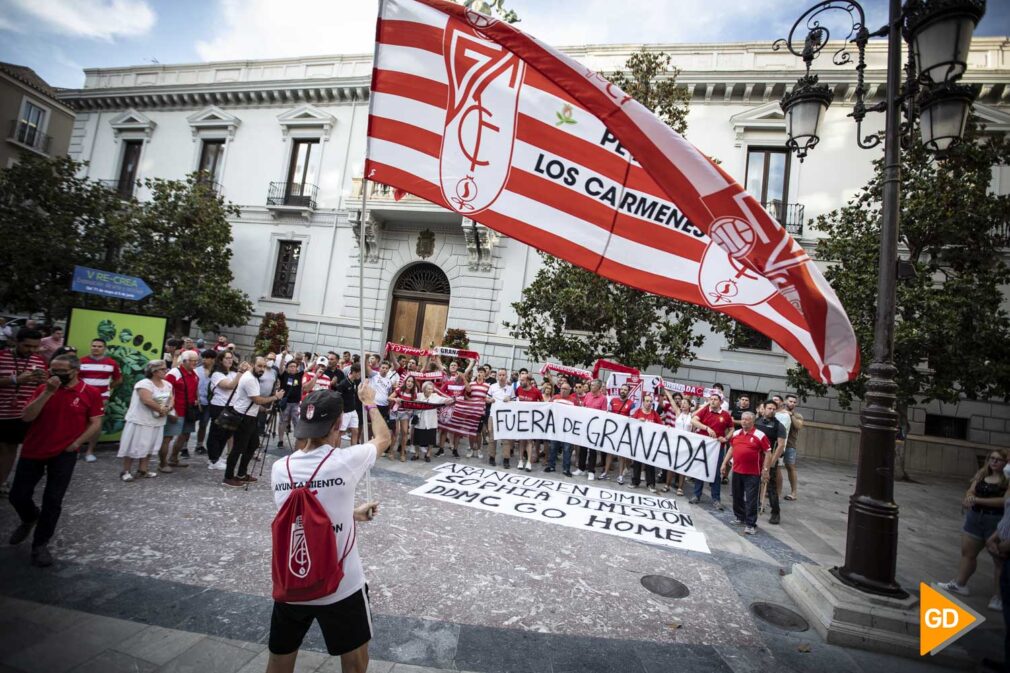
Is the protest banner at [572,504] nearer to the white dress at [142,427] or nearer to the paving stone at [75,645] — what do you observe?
the white dress at [142,427]

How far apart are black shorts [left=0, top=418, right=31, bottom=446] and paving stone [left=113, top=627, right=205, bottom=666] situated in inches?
138

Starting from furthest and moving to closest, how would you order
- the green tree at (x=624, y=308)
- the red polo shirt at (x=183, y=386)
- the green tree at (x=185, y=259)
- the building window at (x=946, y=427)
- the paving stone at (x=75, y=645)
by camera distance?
the green tree at (x=185, y=259)
the building window at (x=946, y=427)
the green tree at (x=624, y=308)
the red polo shirt at (x=183, y=386)
the paving stone at (x=75, y=645)

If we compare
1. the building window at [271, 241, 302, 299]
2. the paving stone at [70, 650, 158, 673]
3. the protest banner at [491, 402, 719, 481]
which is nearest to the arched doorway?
the building window at [271, 241, 302, 299]

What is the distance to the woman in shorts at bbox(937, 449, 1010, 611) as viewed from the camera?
513 centimetres

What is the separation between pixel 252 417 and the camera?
6934 millimetres

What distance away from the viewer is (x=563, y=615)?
3.91 metres

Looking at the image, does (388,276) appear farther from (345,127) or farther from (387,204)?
(345,127)

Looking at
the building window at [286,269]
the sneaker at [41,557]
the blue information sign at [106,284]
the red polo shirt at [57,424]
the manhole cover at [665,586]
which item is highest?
the building window at [286,269]

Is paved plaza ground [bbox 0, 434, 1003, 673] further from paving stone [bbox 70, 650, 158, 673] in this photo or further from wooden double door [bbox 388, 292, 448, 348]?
wooden double door [bbox 388, 292, 448, 348]

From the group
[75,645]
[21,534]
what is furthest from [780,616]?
[21,534]

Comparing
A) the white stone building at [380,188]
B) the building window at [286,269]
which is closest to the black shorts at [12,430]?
the white stone building at [380,188]

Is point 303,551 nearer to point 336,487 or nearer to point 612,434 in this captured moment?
point 336,487

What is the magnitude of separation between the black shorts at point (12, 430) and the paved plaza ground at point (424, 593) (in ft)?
2.50

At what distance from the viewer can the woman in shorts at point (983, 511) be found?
5.13 meters
